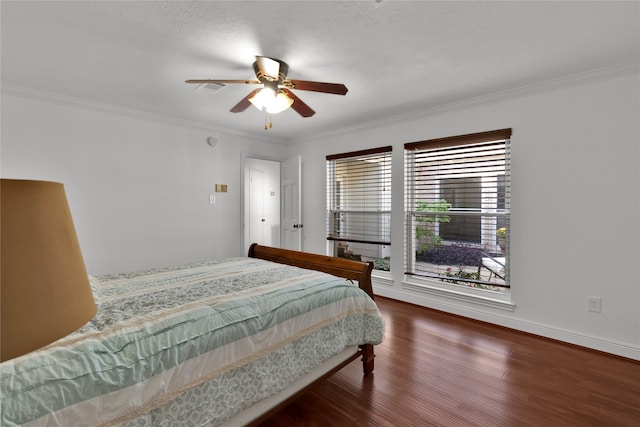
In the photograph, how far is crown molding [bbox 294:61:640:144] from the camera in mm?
2578

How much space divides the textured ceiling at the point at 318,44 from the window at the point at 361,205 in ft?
4.26

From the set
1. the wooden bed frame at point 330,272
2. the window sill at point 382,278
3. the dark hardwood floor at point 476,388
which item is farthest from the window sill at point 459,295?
the wooden bed frame at point 330,272

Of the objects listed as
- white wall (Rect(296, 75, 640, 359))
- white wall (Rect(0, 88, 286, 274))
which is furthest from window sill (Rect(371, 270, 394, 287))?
white wall (Rect(0, 88, 286, 274))

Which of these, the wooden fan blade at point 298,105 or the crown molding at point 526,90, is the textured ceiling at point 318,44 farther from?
the wooden fan blade at point 298,105

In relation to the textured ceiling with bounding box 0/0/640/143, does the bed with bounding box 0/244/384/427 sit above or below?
below

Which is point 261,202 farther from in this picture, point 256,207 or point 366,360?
point 366,360

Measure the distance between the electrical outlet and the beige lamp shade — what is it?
3.74 metres

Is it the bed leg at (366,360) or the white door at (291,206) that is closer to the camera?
the bed leg at (366,360)

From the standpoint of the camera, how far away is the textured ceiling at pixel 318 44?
1859mm

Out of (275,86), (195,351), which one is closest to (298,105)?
(275,86)

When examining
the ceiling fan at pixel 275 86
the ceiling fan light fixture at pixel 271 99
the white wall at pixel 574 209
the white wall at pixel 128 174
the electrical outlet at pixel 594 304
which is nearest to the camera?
the ceiling fan at pixel 275 86

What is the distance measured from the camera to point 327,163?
4.89 metres

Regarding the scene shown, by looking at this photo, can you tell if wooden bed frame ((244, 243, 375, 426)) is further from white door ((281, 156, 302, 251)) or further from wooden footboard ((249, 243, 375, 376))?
white door ((281, 156, 302, 251))

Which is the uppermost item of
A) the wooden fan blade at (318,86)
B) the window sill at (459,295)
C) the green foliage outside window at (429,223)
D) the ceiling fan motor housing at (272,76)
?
the ceiling fan motor housing at (272,76)
